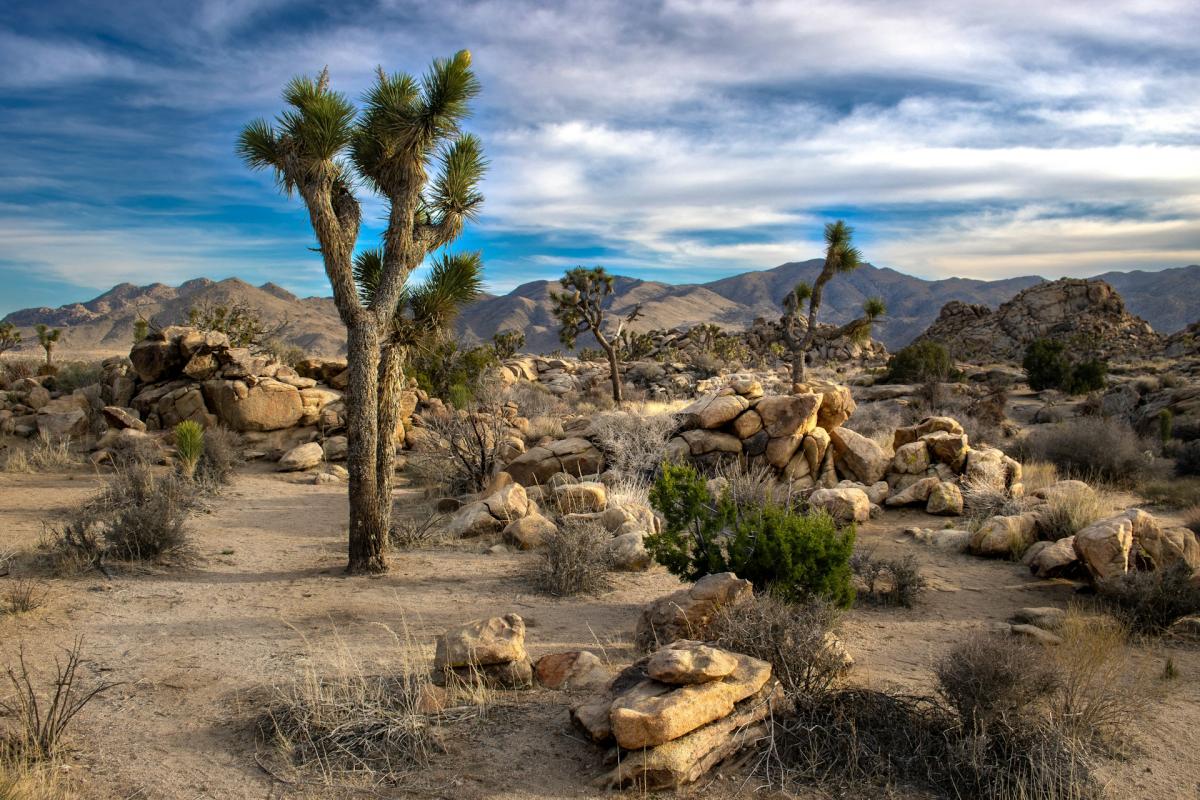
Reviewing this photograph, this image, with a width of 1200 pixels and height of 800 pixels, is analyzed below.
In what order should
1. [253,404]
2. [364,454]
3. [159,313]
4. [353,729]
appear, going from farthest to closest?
[159,313]
[253,404]
[364,454]
[353,729]

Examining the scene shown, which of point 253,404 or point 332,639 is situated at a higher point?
point 253,404

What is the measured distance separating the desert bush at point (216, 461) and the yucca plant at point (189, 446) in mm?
237

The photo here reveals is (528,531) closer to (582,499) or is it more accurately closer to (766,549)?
(582,499)

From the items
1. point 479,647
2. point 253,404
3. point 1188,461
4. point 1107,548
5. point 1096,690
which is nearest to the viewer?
point 1096,690

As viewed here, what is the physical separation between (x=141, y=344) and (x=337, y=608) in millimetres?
13660

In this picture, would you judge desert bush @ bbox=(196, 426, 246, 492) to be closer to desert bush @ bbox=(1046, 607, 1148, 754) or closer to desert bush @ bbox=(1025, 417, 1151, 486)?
desert bush @ bbox=(1046, 607, 1148, 754)

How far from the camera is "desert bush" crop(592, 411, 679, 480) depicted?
44.9ft

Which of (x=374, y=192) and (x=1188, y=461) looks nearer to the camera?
(x=374, y=192)

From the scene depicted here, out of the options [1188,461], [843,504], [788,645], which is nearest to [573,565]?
[788,645]

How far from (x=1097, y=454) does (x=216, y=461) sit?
16006 millimetres

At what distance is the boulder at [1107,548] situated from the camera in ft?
24.3

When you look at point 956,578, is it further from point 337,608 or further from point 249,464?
point 249,464

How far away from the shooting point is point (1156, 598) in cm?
671

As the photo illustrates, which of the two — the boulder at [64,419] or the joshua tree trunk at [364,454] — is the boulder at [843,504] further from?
the boulder at [64,419]
